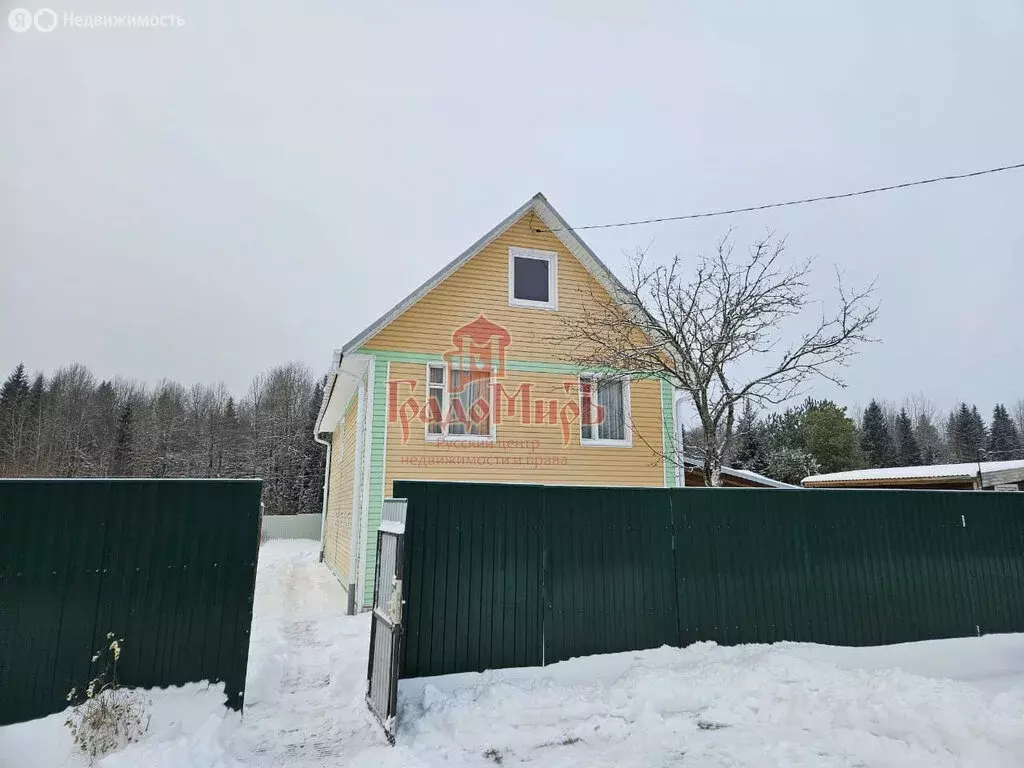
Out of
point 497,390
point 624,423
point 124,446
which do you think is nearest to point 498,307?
point 497,390

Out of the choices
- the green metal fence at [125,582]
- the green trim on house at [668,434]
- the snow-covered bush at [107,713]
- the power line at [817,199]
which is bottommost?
the snow-covered bush at [107,713]

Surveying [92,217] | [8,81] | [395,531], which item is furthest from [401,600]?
[92,217]

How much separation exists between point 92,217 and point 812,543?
15.7 meters

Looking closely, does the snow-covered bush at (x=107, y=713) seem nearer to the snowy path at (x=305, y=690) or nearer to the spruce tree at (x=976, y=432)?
the snowy path at (x=305, y=690)

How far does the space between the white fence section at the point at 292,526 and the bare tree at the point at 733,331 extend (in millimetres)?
23709

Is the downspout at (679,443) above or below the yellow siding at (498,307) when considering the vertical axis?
below

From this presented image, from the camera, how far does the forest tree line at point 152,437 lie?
3319cm

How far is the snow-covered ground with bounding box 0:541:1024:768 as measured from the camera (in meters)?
4.03

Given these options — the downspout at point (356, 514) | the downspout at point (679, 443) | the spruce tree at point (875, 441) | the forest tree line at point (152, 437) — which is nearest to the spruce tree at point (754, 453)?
the spruce tree at point (875, 441)

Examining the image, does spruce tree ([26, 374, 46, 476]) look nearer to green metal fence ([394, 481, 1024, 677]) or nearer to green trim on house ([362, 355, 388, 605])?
green trim on house ([362, 355, 388, 605])

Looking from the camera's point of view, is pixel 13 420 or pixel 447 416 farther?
pixel 13 420

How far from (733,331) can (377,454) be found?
265 inches

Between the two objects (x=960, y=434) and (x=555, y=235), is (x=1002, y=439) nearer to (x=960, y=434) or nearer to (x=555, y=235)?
(x=960, y=434)

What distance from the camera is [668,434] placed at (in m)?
11.5
